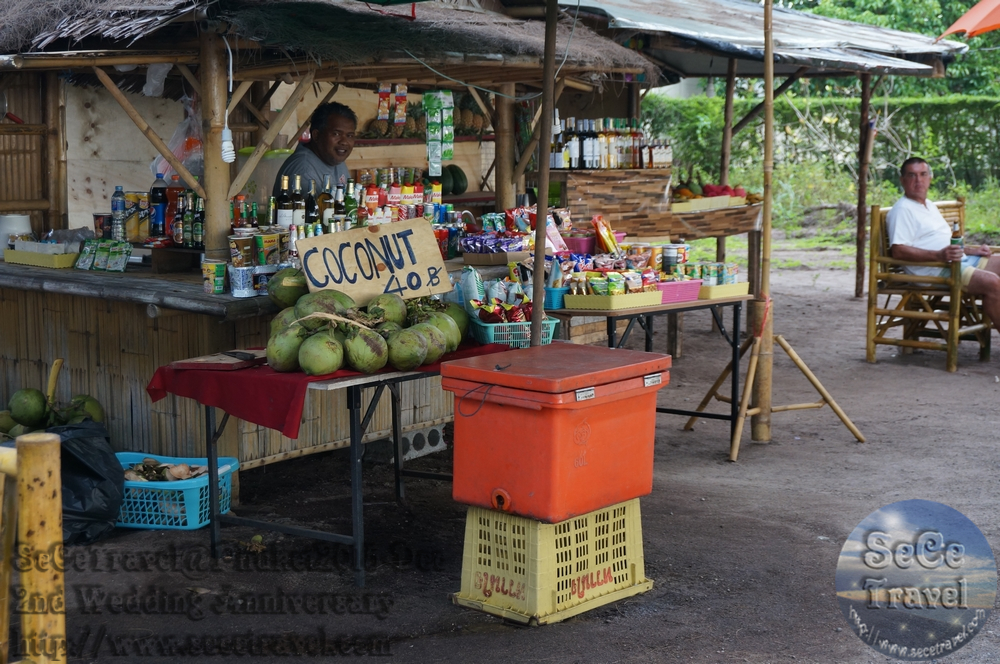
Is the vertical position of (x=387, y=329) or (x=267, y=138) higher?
(x=267, y=138)

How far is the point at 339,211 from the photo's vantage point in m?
5.95

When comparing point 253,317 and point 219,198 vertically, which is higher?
point 219,198

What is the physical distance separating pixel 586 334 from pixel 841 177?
12376 mm

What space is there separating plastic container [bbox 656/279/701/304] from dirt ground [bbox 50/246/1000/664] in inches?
39.2

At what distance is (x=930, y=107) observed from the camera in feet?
60.3

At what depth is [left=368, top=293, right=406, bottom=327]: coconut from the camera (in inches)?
180

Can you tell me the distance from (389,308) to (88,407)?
6.73 ft

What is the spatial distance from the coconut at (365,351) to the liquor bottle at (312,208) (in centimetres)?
155

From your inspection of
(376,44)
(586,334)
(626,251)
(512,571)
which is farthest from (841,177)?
(512,571)

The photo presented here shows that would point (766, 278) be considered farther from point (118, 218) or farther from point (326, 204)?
point (118, 218)

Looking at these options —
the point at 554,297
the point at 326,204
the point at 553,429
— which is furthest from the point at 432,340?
the point at 326,204

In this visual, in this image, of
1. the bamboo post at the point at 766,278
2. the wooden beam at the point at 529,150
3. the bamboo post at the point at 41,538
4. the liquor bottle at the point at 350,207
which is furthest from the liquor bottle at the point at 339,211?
the bamboo post at the point at 41,538

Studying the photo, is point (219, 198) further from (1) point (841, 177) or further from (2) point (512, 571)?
(1) point (841, 177)

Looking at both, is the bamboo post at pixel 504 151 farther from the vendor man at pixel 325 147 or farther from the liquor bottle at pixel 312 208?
the liquor bottle at pixel 312 208
